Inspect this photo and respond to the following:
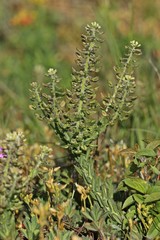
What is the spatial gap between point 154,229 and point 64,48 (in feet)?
10.7

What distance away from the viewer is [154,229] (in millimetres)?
2039

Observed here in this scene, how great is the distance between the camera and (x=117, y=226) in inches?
83.7

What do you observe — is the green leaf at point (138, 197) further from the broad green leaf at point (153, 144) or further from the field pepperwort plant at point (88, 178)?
the broad green leaf at point (153, 144)

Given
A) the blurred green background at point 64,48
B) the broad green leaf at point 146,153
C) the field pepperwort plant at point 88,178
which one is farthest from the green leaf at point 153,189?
the blurred green background at point 64,48

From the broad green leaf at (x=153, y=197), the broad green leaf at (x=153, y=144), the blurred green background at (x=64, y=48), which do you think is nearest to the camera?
the broad green leaf at (x=153, y=197)

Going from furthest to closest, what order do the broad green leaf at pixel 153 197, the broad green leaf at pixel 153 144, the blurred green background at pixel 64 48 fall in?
1. the blurred green background at pixel 64 48
2. the broad green leaf at pixel 153 144
3. the broad green leaf at pixel 153 197

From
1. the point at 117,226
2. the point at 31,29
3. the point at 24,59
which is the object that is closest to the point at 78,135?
the point at 117,226

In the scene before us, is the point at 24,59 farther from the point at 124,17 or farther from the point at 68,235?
the point at 68,235

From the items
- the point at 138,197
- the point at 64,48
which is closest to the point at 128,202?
the point at 138,197

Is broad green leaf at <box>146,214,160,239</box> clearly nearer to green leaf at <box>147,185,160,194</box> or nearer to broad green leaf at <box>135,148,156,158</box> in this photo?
green leaf at <box>147,185,160,194</box>

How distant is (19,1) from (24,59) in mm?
1189

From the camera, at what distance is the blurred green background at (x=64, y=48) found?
135 inches

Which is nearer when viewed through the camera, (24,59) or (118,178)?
(118,178)

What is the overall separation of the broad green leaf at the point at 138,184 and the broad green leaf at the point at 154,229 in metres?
0.10
